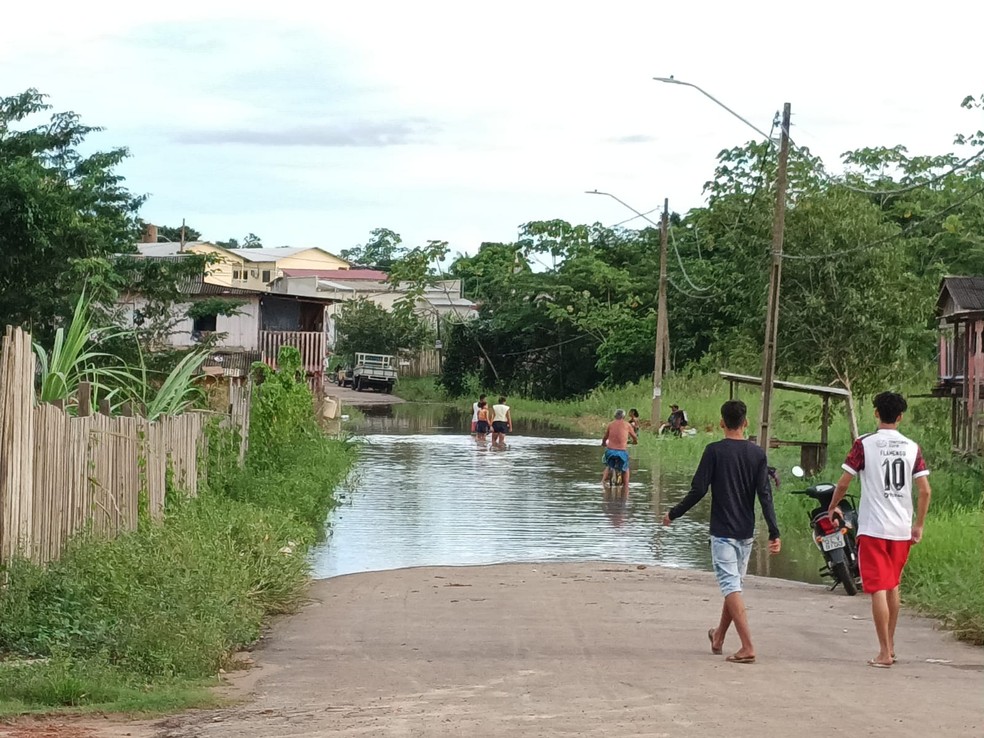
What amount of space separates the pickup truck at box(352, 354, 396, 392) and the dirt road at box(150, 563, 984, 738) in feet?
225

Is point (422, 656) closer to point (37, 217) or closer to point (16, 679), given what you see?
point (16, 679)

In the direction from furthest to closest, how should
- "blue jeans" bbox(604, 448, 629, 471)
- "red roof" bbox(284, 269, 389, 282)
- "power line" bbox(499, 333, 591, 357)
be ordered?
"red roof" bbox(284, 269, 389, 282)
"power line" bbox(499, 333, 591, 357)
"blue jeans" bbox(604, 448, 629, 471)

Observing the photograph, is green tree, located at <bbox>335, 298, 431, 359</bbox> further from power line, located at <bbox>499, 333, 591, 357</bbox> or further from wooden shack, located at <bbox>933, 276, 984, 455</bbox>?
wooden shack, located at <bbox>933, 276, 984, 455</bbox>

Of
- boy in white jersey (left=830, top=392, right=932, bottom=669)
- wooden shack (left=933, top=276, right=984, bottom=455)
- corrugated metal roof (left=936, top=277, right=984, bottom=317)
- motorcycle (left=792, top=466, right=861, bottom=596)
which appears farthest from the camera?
corrugated metal roof (left=936, top=277, right=984, bottom=317)

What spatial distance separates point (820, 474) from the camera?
24797 millimetres

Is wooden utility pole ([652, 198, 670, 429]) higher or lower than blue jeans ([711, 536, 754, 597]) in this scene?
higher

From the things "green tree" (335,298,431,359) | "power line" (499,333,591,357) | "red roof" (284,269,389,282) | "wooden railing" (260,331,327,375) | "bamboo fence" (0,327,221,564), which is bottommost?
"bamboo fence" (0,327,221,564)

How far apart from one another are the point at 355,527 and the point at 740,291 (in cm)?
2990

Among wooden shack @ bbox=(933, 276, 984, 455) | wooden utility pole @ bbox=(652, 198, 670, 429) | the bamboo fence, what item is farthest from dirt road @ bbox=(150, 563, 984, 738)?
wooden utility pole @ bbox=(652, 198, 670, 429)

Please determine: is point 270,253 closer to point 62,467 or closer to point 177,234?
point 177,234

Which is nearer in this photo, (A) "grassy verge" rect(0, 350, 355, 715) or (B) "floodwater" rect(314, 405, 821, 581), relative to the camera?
(A) "grassy verge" rect(0, 350, 355, 715)

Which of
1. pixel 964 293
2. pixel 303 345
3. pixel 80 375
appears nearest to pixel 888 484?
pixel 80 375

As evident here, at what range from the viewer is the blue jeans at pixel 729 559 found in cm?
981

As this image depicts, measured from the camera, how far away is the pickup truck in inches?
3246
